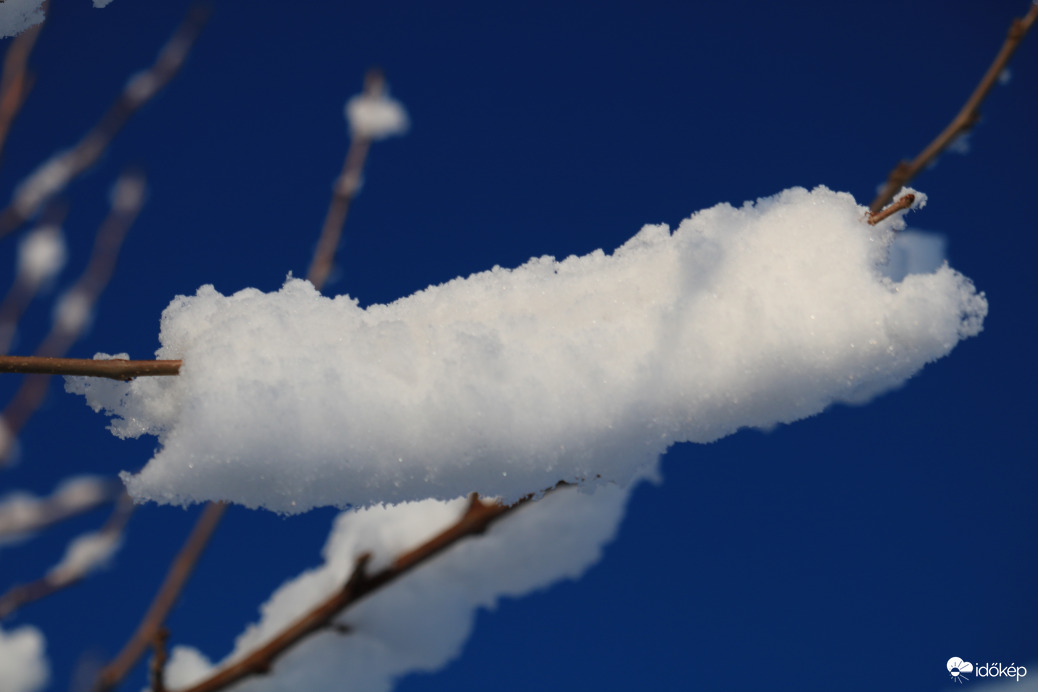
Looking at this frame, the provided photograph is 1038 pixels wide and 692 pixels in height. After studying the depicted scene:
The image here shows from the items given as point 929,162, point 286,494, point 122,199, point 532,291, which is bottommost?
point 286,494

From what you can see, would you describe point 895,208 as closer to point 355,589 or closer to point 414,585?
point 355,589

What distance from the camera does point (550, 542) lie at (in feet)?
2.67

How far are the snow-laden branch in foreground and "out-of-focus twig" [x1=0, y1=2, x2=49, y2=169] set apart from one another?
2.19 ft

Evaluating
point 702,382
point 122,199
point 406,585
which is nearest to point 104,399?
point 702,382

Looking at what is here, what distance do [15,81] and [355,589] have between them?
75 centimetres

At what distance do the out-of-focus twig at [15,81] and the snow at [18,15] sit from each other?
50 centimetres

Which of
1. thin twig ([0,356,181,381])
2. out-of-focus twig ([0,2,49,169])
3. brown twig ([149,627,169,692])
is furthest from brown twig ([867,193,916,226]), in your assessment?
out-of-focus twig ([0,2,49,169])

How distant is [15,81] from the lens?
0.79 meters

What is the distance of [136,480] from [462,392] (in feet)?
0.46

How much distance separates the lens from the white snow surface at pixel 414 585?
729 mm

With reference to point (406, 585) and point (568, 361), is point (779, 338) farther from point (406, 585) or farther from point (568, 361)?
point (406, 585)

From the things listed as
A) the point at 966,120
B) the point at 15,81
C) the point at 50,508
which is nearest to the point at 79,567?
the point at 50,508

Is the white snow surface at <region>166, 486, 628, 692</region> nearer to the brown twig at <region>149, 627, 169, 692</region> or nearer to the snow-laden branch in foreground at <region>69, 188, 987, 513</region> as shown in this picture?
the brown twig at <region>149, 627, 169, 692</region>

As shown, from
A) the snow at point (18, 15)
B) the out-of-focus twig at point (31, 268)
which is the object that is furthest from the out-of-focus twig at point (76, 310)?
the snow at point (18, 15)
